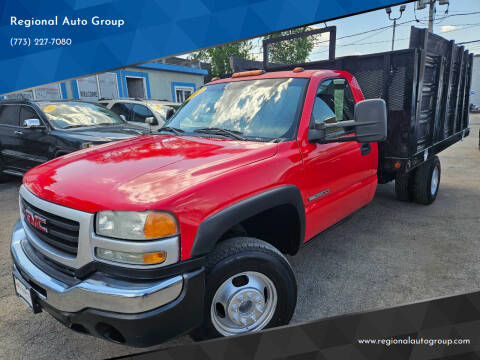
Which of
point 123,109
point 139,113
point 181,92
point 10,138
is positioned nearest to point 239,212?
point 10,138

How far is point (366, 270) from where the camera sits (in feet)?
10.8

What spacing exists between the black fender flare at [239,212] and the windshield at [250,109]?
49 cm

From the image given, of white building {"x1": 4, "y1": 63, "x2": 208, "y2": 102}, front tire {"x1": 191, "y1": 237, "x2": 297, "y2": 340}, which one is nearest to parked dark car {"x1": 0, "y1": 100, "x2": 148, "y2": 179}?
front tire {"x1": 191, "y1": 237, "x2": 297, "y2": 340}

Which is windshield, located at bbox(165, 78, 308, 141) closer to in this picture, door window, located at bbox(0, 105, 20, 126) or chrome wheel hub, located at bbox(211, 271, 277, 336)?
chrome wheel hub, located at bbox(211, 271, 277, 336)

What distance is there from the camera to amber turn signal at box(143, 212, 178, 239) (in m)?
1.71

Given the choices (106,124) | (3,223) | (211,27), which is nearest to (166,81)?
(106,124)

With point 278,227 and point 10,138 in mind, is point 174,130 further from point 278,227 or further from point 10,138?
point 10,138

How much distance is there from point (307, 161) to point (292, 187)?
32 centimetres

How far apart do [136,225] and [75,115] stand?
5420 millimetres

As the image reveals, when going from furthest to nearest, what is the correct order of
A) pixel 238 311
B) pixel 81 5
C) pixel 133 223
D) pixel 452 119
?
pixel 452 119
pixel 81 5
pixel 238 311
pixel 133 223

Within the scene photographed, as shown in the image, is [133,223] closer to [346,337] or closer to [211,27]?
[346,337]

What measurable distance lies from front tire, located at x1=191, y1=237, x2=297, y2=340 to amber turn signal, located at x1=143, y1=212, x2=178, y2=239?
0.35 m

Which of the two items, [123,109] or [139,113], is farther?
[123,109]

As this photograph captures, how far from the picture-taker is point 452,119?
227 inches
